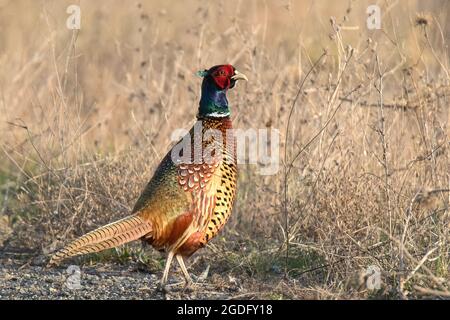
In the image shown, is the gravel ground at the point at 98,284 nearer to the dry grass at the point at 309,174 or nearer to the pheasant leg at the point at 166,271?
the pheasant leg at the point at 166,271

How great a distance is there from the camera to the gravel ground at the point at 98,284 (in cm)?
527

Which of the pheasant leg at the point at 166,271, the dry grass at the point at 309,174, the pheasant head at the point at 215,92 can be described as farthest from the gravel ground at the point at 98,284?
the pheasant head at the point at 215,92

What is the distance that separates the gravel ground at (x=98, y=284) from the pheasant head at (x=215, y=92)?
1.00 metres

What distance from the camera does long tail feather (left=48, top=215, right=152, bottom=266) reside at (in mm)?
5094

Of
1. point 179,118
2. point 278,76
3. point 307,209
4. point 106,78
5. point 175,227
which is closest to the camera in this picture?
point 175,227

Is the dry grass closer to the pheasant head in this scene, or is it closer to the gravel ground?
the gravel ground

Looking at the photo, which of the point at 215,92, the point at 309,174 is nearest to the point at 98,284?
the point at 215,92

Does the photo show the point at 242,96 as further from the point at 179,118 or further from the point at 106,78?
the point at 106,78

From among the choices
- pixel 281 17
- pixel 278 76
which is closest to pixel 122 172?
pixel 278 76

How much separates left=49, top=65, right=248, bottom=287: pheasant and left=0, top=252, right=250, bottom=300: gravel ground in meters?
0.13

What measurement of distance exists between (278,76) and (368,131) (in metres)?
0.97

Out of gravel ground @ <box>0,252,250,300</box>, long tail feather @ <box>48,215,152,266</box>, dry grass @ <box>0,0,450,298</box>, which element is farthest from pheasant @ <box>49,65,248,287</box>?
dry grass @ <box>0,0,450,298</box>

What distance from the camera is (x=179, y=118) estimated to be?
761cm

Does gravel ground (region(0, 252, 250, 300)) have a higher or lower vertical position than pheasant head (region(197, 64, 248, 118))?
lower
